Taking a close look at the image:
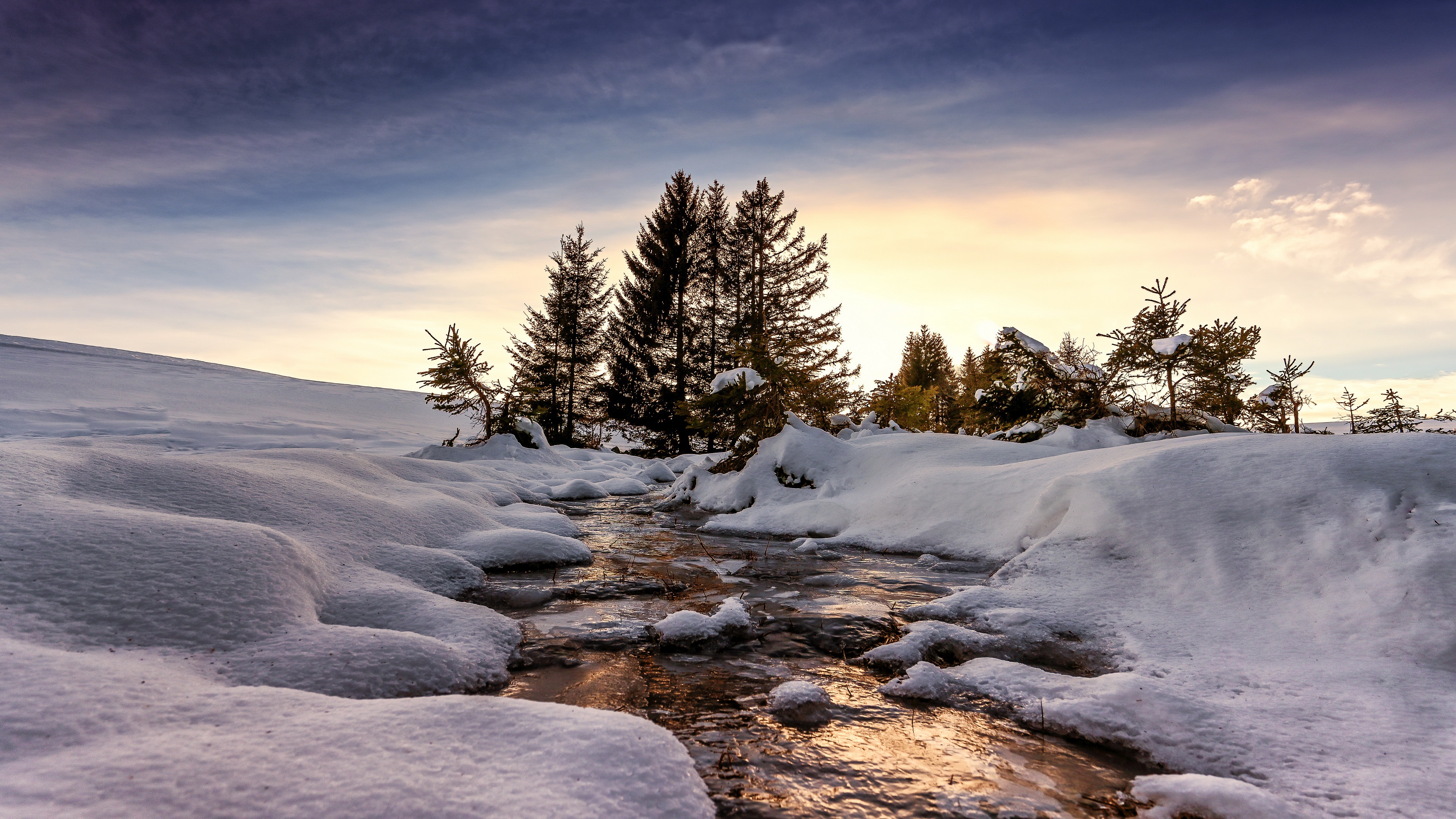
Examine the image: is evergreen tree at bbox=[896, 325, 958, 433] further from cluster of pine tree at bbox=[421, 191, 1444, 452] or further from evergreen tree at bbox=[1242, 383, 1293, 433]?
evergreen tree at bbox=[1242, 383, 1293, 433]

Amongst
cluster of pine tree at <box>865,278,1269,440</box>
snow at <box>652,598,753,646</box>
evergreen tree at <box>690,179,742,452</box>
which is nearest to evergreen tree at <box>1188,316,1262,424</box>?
cluster of pine tree at <box>865,278,1269,440</box>

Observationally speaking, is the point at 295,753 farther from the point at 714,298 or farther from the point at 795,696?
the point at 714,298

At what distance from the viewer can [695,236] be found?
24578mm

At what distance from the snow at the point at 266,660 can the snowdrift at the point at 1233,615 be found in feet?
6.51

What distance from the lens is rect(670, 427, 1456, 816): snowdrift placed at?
242cm

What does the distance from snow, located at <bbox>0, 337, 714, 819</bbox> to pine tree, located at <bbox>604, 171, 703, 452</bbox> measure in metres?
17.3

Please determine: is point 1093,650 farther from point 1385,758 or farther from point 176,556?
point 176,556

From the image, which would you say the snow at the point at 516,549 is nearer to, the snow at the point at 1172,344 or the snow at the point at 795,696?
the snow at the point at 795,696

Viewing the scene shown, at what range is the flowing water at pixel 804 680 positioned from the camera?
219 cm

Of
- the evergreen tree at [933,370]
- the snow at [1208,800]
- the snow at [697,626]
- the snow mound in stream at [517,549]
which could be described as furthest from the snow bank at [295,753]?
the evergreen tree at [933,370]

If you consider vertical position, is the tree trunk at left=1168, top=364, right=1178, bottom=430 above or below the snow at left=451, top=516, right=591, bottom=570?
above

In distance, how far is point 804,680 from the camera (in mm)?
3242

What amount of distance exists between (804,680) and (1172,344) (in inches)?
403

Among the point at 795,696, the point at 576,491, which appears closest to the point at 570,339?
the point at 576,491
